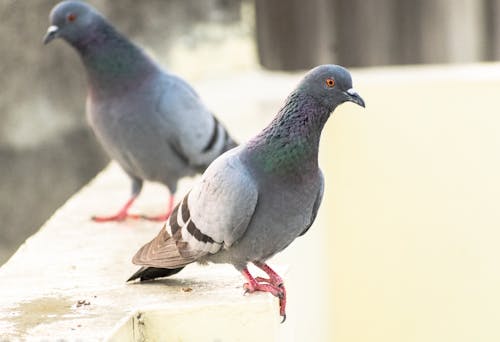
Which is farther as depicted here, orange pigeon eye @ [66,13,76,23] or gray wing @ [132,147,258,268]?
orange pigeon eye @ [66,13,76,23]

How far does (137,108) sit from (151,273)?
1604 mm

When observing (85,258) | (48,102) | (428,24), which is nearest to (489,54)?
(428,24)

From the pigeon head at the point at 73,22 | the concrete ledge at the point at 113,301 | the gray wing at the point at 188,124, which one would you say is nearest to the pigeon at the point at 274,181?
the concrete ledge at the point at 113,301

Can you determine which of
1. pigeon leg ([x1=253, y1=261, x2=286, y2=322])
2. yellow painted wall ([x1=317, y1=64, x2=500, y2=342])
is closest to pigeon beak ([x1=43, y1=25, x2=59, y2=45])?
pigeon leg ([x1=253, y1=261, x2=286, y2=322])

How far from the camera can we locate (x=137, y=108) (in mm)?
6320

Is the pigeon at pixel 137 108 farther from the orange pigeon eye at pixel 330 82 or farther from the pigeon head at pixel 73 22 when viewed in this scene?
the orange pigeon eye at pixel 330 82

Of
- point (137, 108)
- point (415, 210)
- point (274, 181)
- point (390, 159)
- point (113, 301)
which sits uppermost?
point (274, 181)

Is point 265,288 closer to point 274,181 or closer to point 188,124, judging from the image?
point 274,181

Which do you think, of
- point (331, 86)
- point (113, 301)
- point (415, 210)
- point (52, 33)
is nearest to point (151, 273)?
point (113, 301)

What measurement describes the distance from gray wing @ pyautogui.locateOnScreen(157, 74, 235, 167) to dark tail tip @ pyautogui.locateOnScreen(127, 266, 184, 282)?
1.50 metres

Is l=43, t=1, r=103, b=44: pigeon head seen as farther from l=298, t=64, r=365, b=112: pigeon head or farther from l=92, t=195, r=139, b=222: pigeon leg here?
l=298, t=64, r=365, b=112: pigeon head

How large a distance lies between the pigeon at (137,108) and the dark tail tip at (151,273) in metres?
1.50

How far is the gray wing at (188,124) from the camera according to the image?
20.8 ft

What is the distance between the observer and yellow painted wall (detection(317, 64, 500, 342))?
29.3 ft
